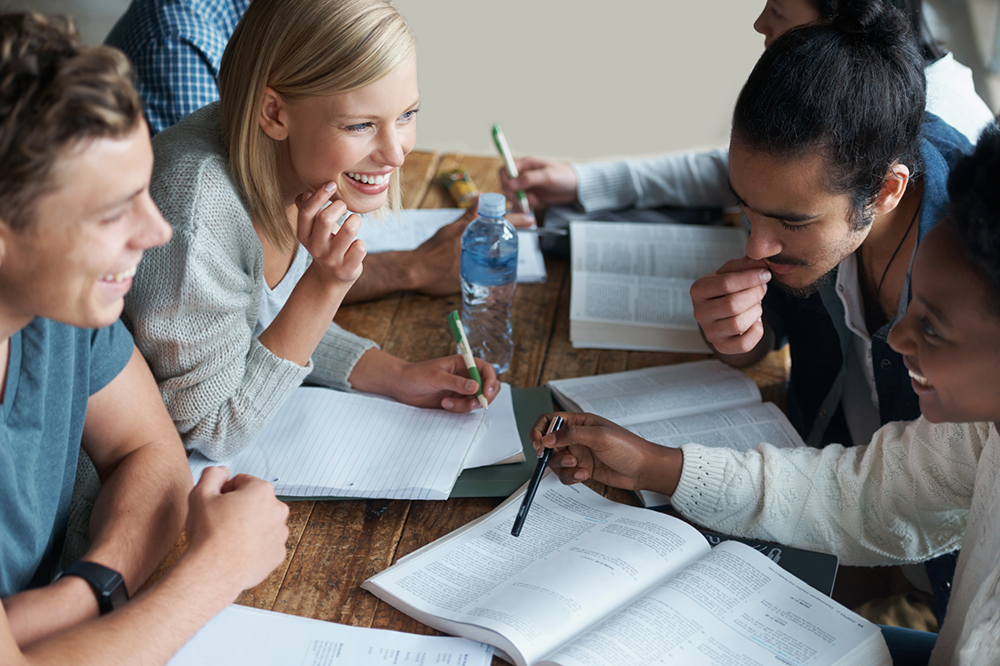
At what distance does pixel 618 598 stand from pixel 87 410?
654 millimetres

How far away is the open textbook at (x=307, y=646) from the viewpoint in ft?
2.79

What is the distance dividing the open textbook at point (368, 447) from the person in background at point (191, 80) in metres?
0.37

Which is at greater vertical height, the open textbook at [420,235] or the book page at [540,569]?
the open textbook at [420,235]

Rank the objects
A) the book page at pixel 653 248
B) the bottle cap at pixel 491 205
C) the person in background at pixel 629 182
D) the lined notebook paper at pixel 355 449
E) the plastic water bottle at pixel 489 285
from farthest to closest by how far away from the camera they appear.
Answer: the person in background at pixel 629 182
the book page at pixel 653 248
the plastic water bottle at pixel 489 285
the bottle cap at pixel 491 205
the lined notebook paper at pixel 355 449

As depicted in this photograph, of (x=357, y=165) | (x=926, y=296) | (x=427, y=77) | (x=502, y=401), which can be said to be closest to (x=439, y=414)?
(x=502, y=401)

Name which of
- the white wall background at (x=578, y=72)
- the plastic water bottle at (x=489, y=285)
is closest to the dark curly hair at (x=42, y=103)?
the plastic water bottle at (x=489, y=285)

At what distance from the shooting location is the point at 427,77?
3.39m

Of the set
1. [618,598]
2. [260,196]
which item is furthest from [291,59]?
[618,598]

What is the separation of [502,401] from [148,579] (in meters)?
0.56

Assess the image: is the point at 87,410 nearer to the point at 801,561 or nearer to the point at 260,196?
the point at 260,196

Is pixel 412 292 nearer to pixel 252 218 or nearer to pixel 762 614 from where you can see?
pixel 252 218

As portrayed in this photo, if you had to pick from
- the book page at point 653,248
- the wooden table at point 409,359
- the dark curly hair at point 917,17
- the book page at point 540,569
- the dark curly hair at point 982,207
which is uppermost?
the dark curly hair at point 917,17

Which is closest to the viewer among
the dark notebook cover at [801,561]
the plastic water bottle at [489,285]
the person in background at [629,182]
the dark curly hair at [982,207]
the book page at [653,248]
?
the dark curly hair at [982,207]

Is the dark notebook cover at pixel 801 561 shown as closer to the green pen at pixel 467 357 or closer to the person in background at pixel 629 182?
the green pen at pixel 467 357
